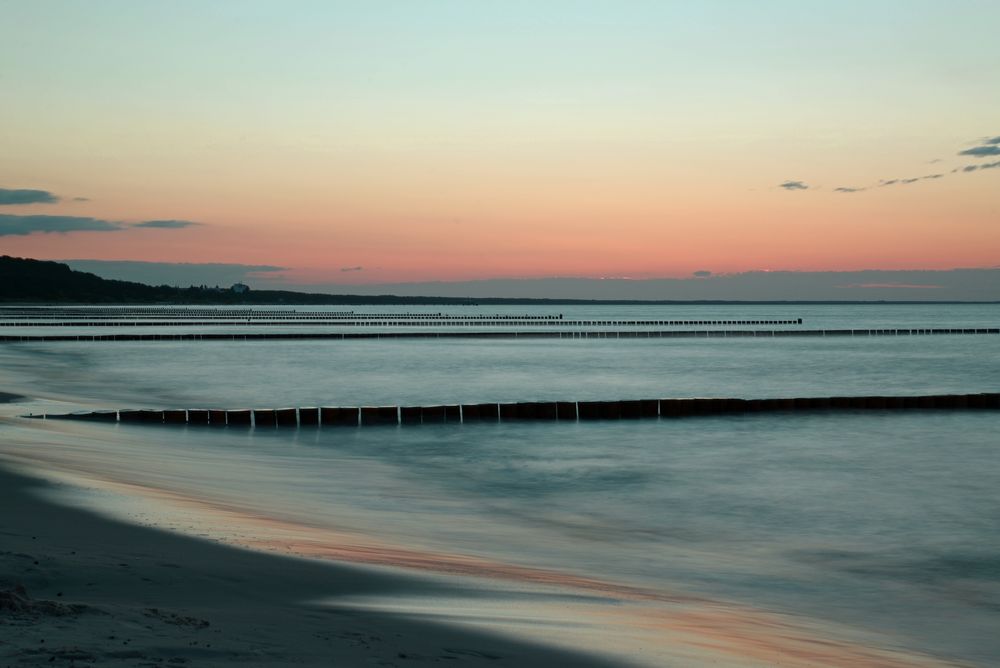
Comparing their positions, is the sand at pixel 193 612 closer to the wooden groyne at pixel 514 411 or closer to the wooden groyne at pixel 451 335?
the wooden groyne at pixel 514 411

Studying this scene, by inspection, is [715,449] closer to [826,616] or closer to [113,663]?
[826,616]

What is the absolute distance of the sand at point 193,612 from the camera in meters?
5.52

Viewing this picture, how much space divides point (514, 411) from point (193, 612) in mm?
21837

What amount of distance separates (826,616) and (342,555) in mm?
4508

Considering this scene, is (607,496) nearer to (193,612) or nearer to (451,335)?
(193,612)

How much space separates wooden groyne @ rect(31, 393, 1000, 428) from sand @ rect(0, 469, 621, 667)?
51.2ft

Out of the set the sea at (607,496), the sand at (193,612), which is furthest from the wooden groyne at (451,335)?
the sand at (193,612)

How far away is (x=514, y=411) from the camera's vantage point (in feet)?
92.6

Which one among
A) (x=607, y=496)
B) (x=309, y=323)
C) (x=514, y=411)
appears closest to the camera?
(x=607, y=496)

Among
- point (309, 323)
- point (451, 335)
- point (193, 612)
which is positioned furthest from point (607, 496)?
point (309, 323)

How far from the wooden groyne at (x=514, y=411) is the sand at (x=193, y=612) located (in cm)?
1562

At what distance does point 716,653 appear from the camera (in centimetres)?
701

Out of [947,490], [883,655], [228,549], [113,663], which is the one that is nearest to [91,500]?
[228,549]

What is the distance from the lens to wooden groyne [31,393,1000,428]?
24750mm
